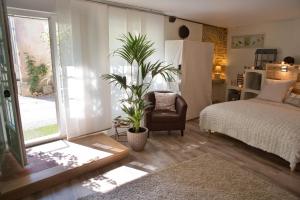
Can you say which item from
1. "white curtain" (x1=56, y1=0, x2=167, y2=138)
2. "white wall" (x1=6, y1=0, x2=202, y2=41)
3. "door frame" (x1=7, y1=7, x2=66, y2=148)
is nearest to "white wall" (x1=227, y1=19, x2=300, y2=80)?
"white wall" (x1=6, y1=0, x2=202, y2=41)

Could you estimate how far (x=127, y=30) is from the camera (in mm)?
3693

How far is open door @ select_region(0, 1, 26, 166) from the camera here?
2207mm

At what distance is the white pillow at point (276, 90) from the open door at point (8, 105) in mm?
4165

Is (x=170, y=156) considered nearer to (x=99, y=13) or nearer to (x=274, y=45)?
(x=99, y=13)

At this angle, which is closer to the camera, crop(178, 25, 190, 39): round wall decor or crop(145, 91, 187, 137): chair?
crop(145, 91, 187, 137): chair

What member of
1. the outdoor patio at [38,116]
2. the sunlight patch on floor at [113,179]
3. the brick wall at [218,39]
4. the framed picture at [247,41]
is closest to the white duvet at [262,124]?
the sunlight patch on floor at [113,179]

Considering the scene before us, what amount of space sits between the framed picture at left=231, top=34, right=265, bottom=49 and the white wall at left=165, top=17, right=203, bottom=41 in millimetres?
1090

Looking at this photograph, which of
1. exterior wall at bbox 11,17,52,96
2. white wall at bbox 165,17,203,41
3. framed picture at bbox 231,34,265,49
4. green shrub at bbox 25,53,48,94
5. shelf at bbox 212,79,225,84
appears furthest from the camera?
shelf at bbox 212,79,225,84

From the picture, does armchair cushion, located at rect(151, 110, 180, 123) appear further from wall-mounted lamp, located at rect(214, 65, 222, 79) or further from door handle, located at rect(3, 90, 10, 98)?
wall-mounted lamp, located at rect(214, 65, 222, 79)

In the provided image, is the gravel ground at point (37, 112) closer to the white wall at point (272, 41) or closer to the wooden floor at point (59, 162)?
the wooden floor at point (59, 162)

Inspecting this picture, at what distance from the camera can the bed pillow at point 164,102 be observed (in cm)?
392

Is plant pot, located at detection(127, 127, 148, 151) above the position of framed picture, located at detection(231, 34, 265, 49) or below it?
below

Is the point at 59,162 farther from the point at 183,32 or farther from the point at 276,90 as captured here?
the point at 276,90

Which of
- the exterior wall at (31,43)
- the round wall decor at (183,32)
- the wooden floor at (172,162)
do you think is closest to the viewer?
the wooden floor at (172,162)
